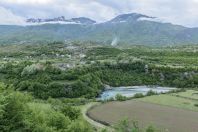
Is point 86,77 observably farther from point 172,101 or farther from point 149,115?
point 149,115

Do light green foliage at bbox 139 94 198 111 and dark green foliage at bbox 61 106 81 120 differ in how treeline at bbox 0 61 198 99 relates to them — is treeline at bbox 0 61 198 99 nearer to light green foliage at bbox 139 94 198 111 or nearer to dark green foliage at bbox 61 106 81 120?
light green foliage at bbox 139 94 198 111

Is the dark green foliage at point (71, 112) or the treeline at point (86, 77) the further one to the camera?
the treeline at point (86, 77)

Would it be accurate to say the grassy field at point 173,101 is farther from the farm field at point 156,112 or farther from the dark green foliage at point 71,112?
the dark green foliage at point 71,112

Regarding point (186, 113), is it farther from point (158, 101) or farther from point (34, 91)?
point (34, 91)

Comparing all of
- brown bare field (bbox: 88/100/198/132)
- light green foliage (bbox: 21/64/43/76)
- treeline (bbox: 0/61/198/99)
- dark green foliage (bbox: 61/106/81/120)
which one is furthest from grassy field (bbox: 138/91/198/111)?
light green foliage (bbox: 21/64/43/76)

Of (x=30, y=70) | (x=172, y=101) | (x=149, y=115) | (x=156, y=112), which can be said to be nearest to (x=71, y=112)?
(x=149, y=115)

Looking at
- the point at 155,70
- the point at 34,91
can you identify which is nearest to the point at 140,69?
the point at 155,70

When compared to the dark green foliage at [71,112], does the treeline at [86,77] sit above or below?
below

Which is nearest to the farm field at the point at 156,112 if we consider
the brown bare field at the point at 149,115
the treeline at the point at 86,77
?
the brown bare field at the point at 149,115
